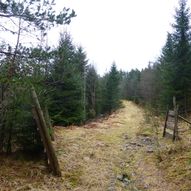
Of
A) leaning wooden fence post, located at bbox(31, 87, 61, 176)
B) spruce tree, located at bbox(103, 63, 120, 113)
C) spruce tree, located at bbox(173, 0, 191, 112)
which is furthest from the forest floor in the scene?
spruce tree, located at bbox(103, 63, 120, 113)

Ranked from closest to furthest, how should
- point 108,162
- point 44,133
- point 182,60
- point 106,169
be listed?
1. point 44,133
2. point 106,169
3. point 108,162
4. point 182,60

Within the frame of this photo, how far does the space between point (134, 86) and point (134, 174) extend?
6570 centimetres

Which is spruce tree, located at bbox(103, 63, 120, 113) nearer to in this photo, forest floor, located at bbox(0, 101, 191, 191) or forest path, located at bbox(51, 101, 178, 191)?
forest path, located at bbox(51, 101, 178, 191)

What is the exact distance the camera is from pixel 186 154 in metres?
11.0

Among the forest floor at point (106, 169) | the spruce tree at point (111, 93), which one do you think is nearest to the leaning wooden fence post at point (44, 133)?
the forest floor at point (106, 169)

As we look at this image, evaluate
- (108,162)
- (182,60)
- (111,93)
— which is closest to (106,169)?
(108,162)

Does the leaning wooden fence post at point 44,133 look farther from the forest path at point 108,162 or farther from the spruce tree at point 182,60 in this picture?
the spruce tree at point 182,60

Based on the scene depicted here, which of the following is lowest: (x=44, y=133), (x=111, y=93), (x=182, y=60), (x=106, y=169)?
(x=106, y=169)

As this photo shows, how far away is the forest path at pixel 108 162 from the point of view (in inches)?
368

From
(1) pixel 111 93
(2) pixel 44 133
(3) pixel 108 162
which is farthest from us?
(1) pixel 111 93

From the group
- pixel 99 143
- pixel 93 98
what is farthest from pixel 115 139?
pixel 93 98

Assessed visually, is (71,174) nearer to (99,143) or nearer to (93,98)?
(99,143)

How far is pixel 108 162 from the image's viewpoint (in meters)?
11.8

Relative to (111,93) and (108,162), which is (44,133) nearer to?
(108,162)
